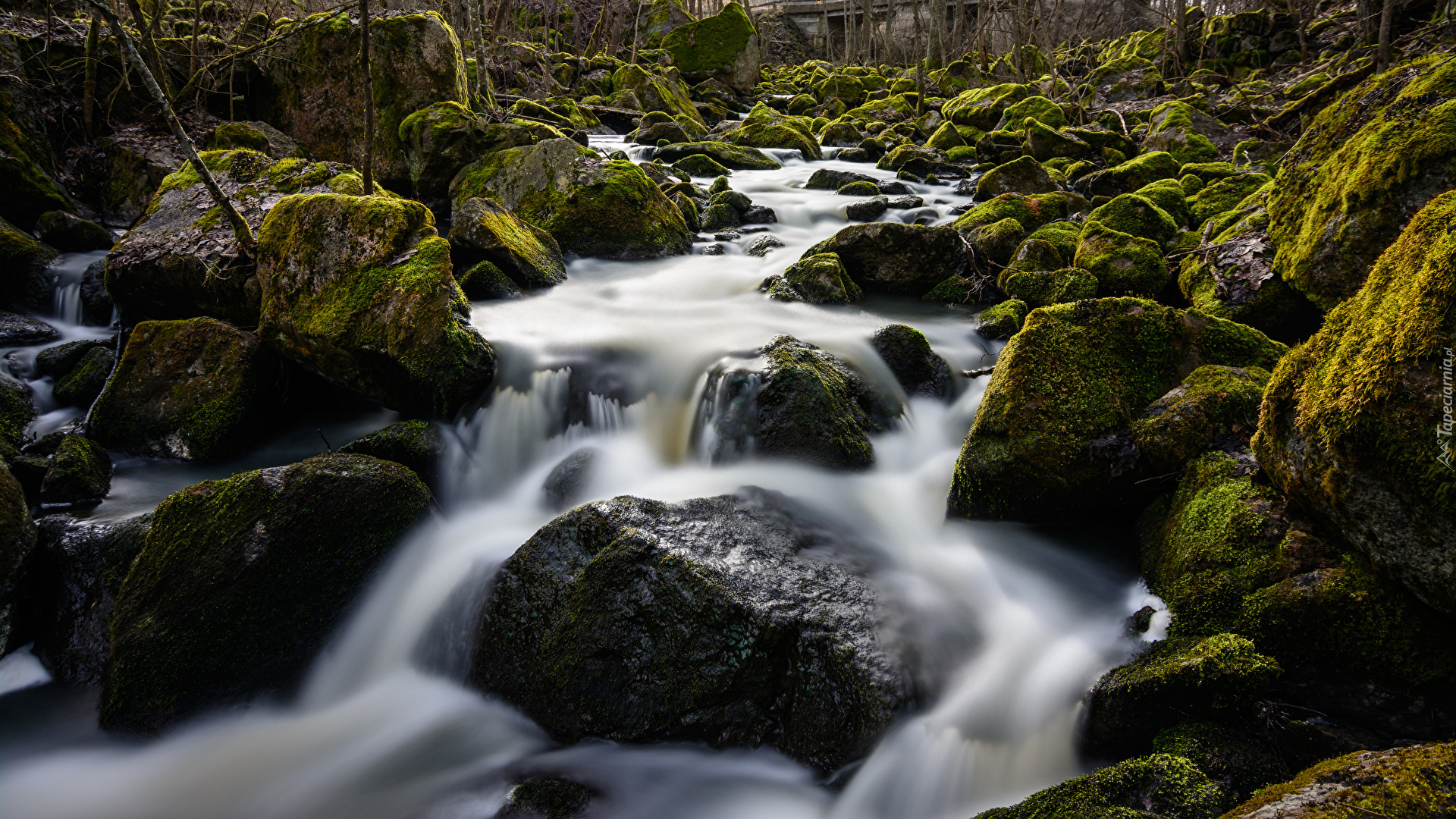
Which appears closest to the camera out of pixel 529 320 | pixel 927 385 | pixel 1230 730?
pixel 1230 730

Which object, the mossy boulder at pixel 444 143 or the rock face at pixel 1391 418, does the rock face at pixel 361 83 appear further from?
the rock face at pixel 1391 418

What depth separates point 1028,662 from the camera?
10.7 feet

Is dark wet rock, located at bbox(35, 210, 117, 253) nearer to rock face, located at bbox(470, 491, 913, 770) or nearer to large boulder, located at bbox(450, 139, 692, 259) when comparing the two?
large boulder, located at bbox(450, 139, 692, 259)

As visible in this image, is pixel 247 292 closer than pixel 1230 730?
No

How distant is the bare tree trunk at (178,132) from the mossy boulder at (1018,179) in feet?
31.3

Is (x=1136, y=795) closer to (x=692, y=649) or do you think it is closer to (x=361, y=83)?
(x=692, y=649)

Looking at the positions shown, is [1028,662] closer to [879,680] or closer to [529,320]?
[879,680]

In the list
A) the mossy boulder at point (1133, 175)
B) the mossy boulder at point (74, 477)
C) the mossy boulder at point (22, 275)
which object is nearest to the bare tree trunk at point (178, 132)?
the mossy boulder at point (74, 477)

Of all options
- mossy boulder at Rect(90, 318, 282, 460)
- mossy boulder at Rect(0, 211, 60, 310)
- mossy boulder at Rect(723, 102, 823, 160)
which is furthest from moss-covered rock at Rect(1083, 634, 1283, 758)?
mossy boulder at Rect(723, 102, 823, 160)

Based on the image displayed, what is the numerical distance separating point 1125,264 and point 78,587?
8.26 m

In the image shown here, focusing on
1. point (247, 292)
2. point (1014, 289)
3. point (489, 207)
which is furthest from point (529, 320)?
point (1014, 289)

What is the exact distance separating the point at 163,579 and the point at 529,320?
3.79 m

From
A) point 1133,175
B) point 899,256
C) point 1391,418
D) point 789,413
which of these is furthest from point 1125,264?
point 1133,175

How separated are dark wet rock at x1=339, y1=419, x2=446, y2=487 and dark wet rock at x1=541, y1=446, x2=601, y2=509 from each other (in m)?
0.80
